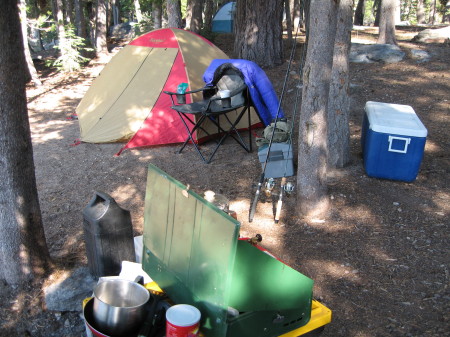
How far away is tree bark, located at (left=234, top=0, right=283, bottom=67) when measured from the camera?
891cm

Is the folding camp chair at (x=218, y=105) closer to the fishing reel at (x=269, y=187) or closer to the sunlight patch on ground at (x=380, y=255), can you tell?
the fishing reel at (x=269, y=187)

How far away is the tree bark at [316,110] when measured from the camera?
13.5ft

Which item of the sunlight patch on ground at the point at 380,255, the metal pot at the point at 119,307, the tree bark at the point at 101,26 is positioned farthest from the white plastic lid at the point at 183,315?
the tree bark at the point at 101,26

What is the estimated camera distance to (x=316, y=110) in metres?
4.25

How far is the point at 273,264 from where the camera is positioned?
6.87ft

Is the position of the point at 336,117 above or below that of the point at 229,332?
above

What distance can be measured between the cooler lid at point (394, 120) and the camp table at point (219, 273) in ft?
9.44

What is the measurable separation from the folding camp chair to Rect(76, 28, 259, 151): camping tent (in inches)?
6.9

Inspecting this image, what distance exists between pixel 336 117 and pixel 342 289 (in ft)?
7.51

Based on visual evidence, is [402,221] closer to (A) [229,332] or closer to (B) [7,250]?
(A) [229,332]

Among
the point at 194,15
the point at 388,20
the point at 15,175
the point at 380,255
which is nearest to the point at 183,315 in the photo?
the point at 15,175

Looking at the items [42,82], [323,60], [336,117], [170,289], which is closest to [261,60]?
[336,117]

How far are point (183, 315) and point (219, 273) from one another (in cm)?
30

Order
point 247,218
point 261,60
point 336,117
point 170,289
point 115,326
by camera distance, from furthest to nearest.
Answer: point 261,60, point 336,117, point 247,218, point 170,289, point 115,326
